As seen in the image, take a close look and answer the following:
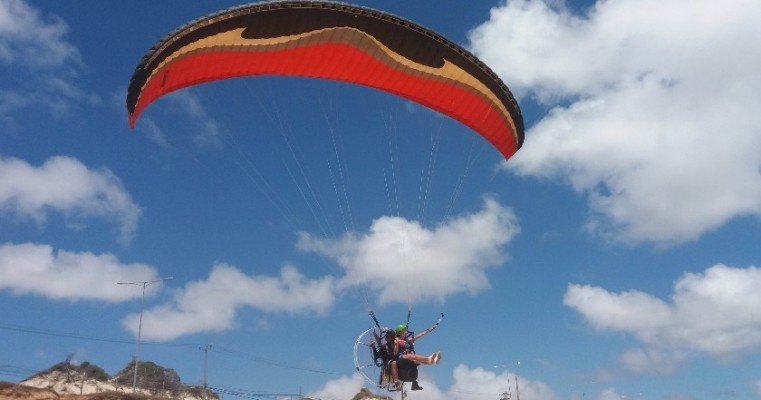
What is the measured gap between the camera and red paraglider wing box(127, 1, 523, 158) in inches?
588

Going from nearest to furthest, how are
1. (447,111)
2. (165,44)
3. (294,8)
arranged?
(165,44) < (294,8) < (447,111)

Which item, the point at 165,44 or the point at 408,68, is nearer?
the point at 165,44

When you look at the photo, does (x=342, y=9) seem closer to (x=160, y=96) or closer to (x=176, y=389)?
(x=160, y=96)

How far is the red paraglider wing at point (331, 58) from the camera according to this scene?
14945 mm

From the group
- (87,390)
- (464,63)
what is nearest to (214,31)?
(464,63)

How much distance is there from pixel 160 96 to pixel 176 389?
46250mm

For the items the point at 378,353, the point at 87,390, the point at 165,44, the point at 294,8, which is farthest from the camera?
the point at 87,390

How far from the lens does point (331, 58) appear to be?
686 inches

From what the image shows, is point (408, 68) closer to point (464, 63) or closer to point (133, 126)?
point (464, 63)

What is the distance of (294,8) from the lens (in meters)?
15.3

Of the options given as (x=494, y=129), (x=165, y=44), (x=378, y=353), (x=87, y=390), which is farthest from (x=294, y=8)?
(x=87, y=390)

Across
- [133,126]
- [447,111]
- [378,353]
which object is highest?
[447,111]

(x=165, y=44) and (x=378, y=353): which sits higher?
(x=165, y=44)

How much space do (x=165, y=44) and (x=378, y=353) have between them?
943 cm
